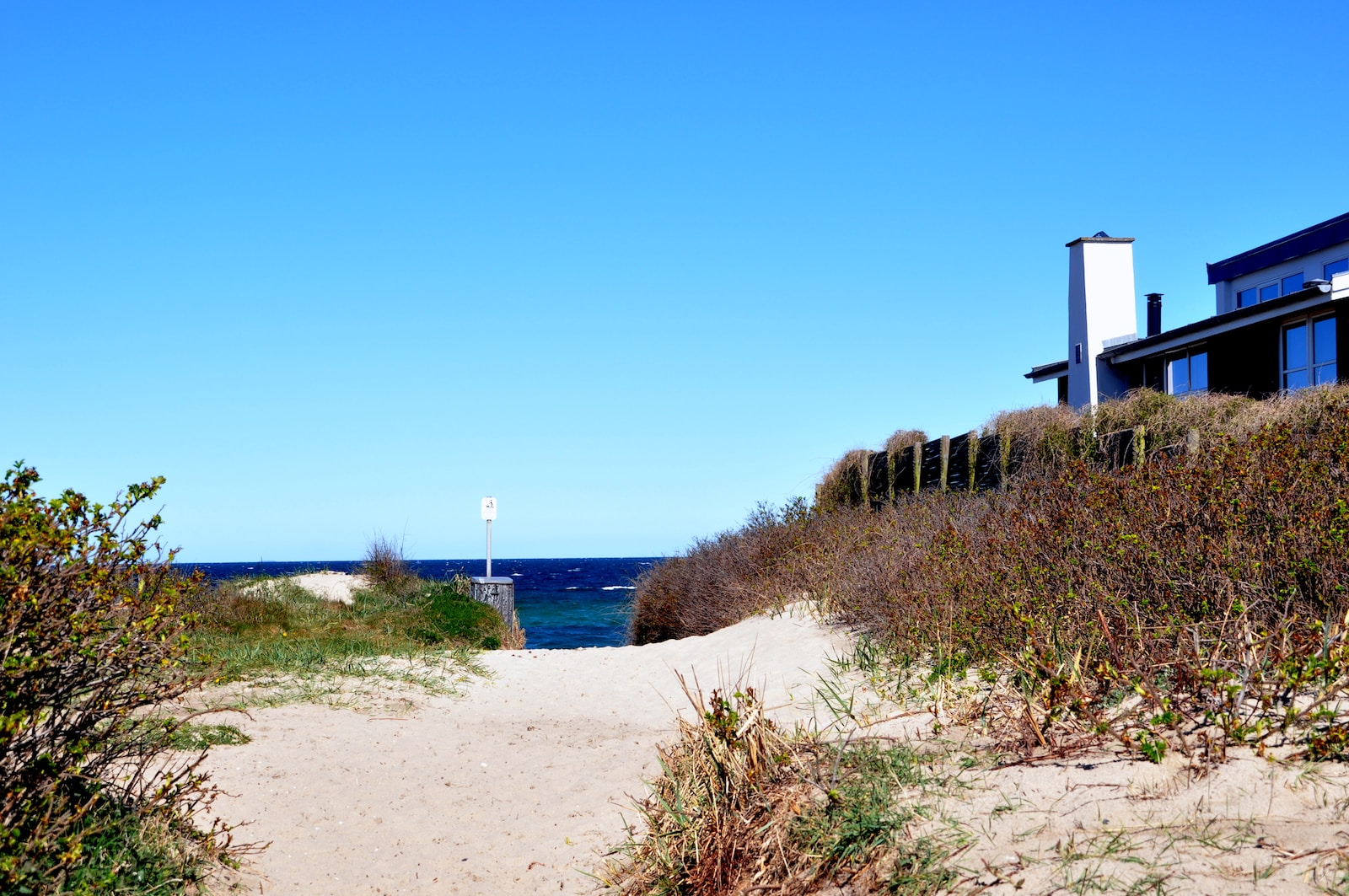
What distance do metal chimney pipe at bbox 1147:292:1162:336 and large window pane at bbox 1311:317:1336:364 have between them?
5945 mm

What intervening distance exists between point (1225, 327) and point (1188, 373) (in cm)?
189

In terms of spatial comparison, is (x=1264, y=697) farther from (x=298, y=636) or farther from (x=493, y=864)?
(x=298, y=636)

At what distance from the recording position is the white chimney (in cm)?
2350

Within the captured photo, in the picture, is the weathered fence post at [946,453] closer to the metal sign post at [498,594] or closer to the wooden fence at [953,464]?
the wooden fence at [953,464]

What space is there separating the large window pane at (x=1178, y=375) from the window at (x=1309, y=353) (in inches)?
106

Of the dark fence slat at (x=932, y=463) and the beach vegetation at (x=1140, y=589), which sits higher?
the dark fence slat at (x=932, y=463)

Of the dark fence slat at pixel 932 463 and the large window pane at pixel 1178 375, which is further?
the large window pane at pixel 1178 375

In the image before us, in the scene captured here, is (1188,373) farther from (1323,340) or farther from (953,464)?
(953,464)

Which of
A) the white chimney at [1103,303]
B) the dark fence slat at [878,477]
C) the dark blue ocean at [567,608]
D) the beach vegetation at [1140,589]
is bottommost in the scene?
the dark blue ocean at [567,608]

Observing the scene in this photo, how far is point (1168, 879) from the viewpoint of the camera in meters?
3.17

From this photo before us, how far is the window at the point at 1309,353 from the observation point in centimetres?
1858

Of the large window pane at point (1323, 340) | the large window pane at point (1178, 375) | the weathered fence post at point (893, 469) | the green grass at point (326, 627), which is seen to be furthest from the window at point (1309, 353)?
the green grass at point (326, 627)

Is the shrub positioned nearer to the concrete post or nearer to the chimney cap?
the concrete post

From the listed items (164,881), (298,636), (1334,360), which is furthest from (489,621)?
(1334,360)
